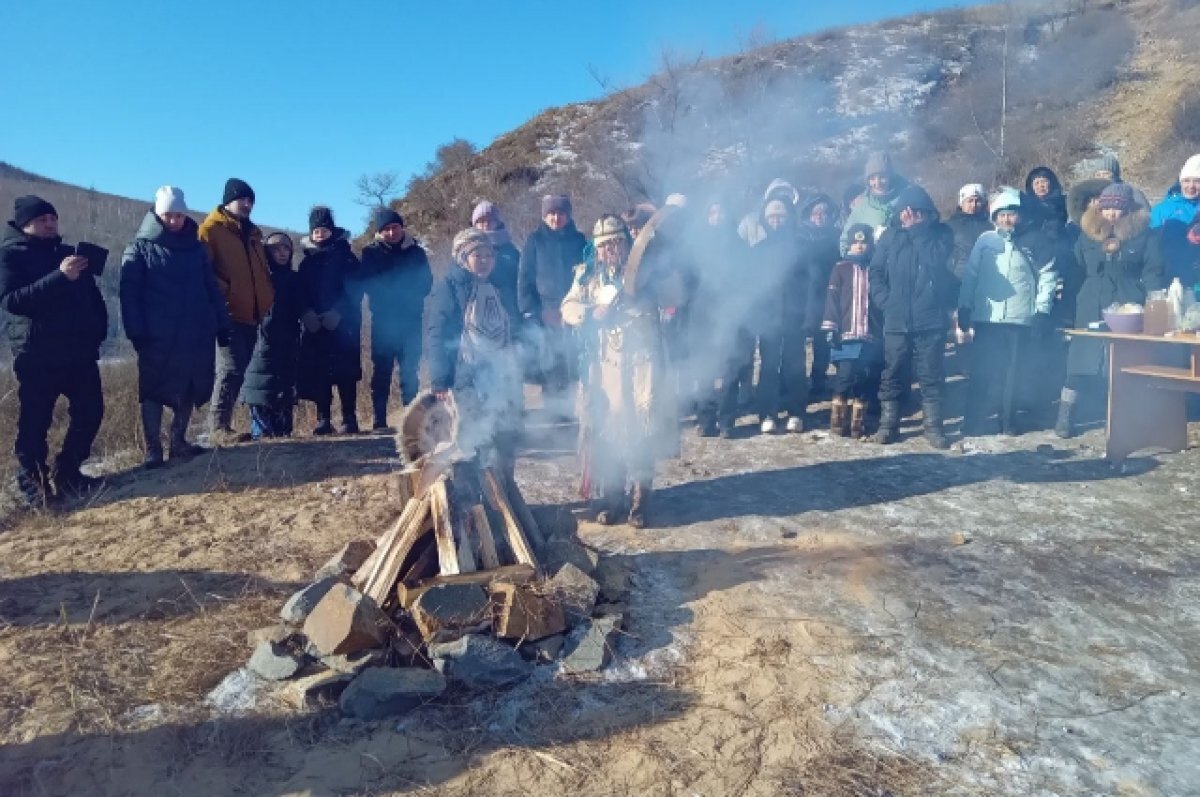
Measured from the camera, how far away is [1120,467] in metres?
5.73

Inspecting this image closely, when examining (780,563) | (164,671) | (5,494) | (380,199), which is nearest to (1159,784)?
(780,563)

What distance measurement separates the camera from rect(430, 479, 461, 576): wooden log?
3682 mm

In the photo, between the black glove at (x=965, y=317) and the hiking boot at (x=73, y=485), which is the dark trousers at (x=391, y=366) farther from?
the black glove at (x=965, y=317)

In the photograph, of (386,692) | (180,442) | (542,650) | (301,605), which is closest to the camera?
(386,692)

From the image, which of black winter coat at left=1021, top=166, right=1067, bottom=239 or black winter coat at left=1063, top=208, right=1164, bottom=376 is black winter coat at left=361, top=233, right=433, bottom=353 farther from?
black winter coat at left=1063, top=208, right=1164, bottom=376

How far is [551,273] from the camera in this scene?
607 centimetres

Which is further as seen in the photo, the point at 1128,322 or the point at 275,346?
the point at 275,346

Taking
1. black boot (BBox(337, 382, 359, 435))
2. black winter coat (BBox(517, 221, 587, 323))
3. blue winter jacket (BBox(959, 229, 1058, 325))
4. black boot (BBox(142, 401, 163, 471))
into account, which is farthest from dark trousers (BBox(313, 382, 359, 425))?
blue winter jacket (BBox(959, 229, 1058, 325))

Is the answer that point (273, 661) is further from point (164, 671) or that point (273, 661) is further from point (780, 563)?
point (780, 563)

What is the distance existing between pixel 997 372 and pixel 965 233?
1347mm

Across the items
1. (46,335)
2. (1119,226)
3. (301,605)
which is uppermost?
(1119,226)

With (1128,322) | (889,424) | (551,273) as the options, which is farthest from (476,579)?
(1128,322)

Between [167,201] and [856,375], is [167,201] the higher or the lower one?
the higher one

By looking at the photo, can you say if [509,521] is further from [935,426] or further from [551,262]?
[935,426]
